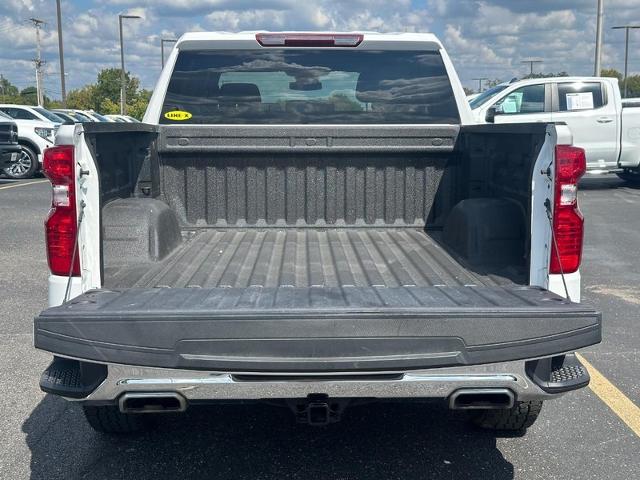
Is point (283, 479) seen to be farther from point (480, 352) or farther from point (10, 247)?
point (10, 247)

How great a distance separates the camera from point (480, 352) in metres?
2.85

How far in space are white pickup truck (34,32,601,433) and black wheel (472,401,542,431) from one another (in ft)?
0.05

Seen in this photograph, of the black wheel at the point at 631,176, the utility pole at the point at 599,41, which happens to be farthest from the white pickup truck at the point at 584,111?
the utility pole at the point at 599,41

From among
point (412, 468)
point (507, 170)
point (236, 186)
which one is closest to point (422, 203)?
point (507, 170)

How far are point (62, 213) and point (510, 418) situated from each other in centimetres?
241

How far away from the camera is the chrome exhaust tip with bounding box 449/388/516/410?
297 centimetres

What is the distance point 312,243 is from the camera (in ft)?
15.3

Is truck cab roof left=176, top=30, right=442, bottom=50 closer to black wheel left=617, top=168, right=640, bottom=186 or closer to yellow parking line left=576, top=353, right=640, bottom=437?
yellow parking line left=576, top=353, right=640, bottom=437

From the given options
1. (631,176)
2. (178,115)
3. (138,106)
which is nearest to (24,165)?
(631,176)

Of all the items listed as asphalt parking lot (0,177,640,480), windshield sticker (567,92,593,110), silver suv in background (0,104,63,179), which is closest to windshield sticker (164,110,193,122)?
asphalt parking lot (0,177,640,480)

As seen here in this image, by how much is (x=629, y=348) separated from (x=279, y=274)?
311 centimetres

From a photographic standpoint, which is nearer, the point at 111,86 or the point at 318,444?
the point at 318,444

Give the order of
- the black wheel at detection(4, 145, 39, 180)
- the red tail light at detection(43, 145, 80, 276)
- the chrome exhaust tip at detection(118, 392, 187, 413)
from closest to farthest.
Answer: the chrome exhaust tip at detection(118, 392, 187, 413) < the red tail light at detection(43, 145, 80, 276) < the black wheel at detection(4, 145, 39, 180)

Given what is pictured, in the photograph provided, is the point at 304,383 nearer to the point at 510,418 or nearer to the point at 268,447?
the point at 268,447
